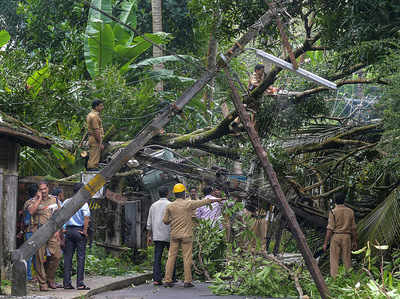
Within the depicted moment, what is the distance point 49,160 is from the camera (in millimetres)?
19016

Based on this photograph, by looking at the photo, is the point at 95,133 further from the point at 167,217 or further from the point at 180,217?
the point at 180,217

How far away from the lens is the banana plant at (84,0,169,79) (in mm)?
19453

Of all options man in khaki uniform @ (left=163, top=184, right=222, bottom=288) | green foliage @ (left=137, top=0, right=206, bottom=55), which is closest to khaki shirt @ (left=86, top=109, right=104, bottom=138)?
man in khaki uniform @ (left=163, top=184, right=222, bottom=288)

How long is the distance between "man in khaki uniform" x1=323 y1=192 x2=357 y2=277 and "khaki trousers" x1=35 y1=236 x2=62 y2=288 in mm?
5648

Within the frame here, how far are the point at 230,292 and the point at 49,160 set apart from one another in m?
8.54

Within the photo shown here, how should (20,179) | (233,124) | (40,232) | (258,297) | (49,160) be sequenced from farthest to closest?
(49,160), (233,124), (20,179), (258,297), (40,232)

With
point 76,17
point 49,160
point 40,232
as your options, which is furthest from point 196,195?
point 76,17

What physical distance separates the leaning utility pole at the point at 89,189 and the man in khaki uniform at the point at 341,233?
14.0 ft

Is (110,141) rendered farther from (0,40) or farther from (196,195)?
(0,40)

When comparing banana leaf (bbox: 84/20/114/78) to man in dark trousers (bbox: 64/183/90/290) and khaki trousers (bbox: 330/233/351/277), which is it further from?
khaki trousers (bbox: 330/233/351/277)

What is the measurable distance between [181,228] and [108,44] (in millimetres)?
8193

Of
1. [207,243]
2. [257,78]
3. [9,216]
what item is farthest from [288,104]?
[9,216]

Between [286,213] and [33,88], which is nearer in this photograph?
[286,213]

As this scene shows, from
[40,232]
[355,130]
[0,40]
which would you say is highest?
[0,40]
